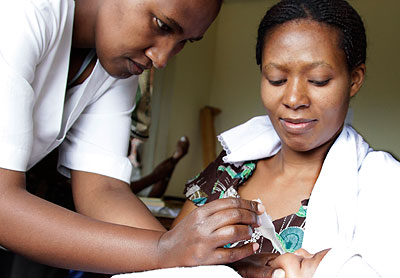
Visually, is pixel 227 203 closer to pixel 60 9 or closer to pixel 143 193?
pixel 60 9

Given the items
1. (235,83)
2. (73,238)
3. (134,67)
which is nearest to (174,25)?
(134,67)

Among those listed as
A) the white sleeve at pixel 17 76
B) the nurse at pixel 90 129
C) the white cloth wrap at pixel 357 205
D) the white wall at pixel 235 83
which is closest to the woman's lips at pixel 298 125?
the white cloth wrap at pixel 357 205

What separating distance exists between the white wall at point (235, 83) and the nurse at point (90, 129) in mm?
3496

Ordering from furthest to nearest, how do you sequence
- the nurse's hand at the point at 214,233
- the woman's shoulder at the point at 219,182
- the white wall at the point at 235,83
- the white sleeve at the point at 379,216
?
1. the white wall at the point at 235,83
2. the woman's shoulder at the point at 219,182
3. the white sleeve at the point at 379,216
4. the nurse's hand at the point at 214,233

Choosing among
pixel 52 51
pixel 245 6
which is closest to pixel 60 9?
pixel 52 51

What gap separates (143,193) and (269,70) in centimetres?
266

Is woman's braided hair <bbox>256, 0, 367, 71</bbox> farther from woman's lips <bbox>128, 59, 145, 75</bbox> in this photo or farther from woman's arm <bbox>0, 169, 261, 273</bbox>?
woman's arm <bbox>0, 169, 261, 273</bbox>

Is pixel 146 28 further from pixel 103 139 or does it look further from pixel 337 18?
pixel 337 18

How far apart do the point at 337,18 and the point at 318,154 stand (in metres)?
0.45

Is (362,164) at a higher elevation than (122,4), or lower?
lower

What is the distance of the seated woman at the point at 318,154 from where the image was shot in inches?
54.6

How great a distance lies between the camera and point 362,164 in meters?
1.55

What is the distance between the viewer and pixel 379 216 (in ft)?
4.50

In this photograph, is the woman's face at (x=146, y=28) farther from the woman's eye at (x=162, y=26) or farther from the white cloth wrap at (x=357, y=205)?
the white cloth wrap at (x=357, y=205)
